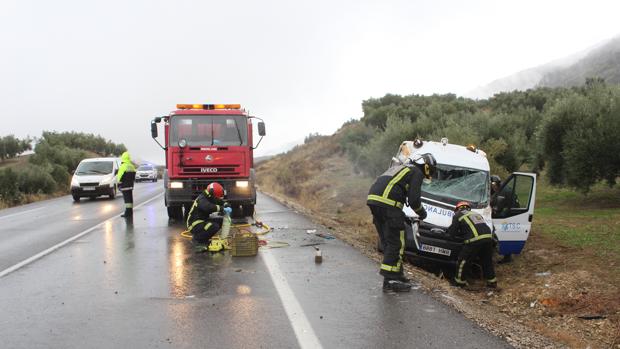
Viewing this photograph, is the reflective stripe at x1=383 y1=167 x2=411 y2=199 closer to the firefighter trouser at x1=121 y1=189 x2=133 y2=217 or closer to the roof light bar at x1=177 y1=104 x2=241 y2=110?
the roof light bar at x1=177 y1=104 x2=241 y2=110

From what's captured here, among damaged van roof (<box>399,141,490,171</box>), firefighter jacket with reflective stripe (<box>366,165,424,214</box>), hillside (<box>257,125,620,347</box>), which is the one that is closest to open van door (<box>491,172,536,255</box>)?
hillside (<box>257,125,620,347</box>)

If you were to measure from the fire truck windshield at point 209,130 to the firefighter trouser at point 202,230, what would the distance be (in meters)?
4.41

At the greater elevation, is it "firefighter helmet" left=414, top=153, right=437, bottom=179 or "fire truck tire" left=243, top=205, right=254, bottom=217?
"firefighter helmet" left=414, top=153, right=437, bottom=179

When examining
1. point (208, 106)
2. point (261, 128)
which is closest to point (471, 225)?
point (261, 128)

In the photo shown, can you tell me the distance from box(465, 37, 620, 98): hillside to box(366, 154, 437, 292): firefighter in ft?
197

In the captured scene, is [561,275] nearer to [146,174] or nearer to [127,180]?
[127,180]

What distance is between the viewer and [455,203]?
29.3ft

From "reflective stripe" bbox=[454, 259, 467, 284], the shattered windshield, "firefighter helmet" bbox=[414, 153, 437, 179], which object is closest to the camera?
"firefighter helmet" bbox=[414, 153, 437, 179]

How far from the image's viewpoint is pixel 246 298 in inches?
223

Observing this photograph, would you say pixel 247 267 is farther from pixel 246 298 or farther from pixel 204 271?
pixel 246 298

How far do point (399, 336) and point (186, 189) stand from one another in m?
8.92

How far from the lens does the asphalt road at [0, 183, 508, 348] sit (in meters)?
4.39

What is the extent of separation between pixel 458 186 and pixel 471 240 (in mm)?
2070

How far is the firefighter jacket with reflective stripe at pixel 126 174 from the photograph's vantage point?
1363 centimetres
